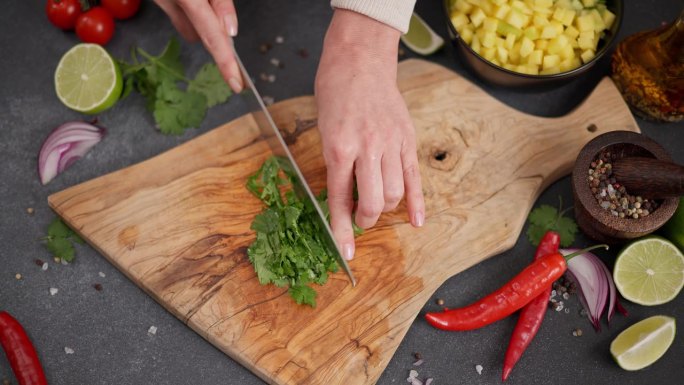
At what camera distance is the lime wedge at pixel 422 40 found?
2.40m

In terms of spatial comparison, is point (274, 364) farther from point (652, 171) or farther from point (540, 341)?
point (652, 171)

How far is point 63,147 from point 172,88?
417 mm

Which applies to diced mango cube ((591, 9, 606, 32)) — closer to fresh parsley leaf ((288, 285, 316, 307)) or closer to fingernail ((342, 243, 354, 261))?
fingernail ((342, 243, 354, 261))

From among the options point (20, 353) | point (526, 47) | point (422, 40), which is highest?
point (526, 47)

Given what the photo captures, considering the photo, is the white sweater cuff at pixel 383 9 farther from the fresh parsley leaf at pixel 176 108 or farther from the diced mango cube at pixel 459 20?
the fresh parsley leaf at pixel 176 108

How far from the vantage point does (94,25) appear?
235 cm

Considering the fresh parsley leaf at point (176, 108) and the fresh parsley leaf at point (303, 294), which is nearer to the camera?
the fresh parsley leaf at point (303, 294)

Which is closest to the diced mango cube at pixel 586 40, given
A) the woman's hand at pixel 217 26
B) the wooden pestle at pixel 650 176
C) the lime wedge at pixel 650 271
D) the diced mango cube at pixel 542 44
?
the diced mango cube at pixel 542 44

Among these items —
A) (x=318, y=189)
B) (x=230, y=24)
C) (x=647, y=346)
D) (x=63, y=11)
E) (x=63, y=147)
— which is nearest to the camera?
(x=230, y=24)

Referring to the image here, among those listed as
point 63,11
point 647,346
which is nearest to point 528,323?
point 647,346

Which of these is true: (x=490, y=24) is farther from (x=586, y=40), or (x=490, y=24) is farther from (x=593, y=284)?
(x=593, y=284)

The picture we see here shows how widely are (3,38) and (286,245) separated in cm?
137

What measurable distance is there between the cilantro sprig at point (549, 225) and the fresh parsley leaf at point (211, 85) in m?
1.14

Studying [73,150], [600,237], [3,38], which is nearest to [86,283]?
[73,150]
